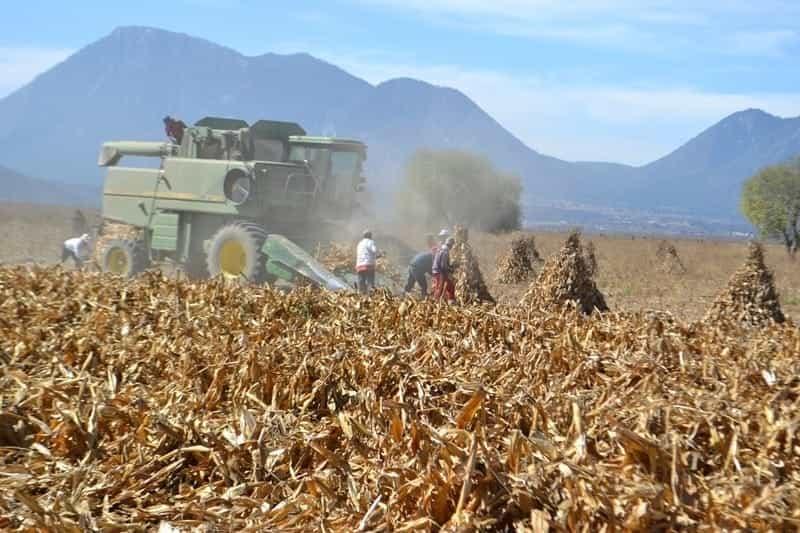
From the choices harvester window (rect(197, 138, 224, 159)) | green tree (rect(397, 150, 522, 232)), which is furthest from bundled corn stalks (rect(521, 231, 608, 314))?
green tree (rect(397, 150, 522, 232))

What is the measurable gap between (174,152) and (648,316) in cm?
1390

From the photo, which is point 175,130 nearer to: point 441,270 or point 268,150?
point 268,150

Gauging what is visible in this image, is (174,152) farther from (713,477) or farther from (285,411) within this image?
(713,477)

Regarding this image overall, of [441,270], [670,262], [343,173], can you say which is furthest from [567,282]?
[670,262]

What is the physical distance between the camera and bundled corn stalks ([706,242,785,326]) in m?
14.2

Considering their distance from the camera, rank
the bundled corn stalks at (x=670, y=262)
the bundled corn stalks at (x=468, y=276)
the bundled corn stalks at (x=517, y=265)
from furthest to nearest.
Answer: the bundled corn stalks at (x=670, y=262) → the bundled corn stalks at (x=517, y=265) → the bundled corn stalks at (x=468, y=276)

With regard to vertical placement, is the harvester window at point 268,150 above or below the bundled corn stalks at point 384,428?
above

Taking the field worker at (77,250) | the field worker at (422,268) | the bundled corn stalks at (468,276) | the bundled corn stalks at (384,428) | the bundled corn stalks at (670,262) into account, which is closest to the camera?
the bundled corn stalks at (384,428)

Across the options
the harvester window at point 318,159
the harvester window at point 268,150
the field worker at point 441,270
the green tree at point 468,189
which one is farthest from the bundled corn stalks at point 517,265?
the green tree at point 468,189

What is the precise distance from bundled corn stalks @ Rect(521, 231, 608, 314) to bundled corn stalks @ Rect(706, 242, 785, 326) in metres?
1.94

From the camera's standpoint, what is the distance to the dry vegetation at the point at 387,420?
2953 mm

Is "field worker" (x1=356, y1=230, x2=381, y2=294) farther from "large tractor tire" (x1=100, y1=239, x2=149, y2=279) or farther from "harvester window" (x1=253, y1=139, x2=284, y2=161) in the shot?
"large tractor tire" (x1=100, y1=239, x2=149, y2=279)

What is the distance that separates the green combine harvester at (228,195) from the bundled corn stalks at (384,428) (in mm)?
10613

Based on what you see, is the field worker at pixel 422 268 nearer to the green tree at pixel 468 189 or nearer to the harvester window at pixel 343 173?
the harvester window at pixel 343 173
